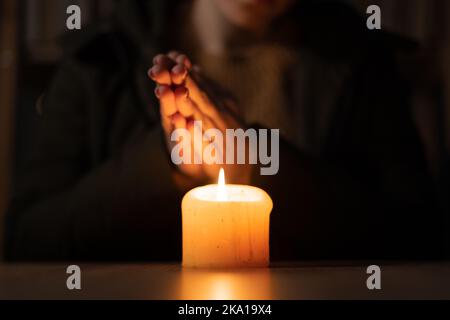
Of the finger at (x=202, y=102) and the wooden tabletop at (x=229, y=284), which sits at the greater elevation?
the finger at (x=202, y=102)

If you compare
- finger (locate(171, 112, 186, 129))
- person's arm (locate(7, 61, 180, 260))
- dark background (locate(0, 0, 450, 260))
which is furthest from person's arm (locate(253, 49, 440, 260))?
finger (locate(171, 112, 186, 129))

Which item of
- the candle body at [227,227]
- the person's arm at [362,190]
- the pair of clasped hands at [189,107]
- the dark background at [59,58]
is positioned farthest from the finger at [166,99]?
the dark background at [59,58]

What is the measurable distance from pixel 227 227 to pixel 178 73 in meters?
0.16

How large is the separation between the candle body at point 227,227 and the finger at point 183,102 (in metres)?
0.13

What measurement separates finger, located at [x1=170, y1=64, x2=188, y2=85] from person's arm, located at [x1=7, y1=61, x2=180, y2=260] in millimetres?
286

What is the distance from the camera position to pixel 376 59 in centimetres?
121

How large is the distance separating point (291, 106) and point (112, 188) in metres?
0.34

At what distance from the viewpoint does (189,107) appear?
771mm

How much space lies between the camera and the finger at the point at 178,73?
0.69m

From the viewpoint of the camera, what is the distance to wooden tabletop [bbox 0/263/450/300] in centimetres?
49

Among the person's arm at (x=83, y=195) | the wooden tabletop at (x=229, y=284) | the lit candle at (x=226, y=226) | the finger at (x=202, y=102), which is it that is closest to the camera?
the wooden tabletop at (x=229, y=284)

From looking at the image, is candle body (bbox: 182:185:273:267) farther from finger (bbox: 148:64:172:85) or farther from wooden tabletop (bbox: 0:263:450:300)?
finger (bbox: 148:64:172:85)

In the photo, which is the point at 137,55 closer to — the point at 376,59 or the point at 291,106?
the point at 291,106

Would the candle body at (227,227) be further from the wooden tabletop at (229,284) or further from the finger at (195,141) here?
the finger at (195,141)
